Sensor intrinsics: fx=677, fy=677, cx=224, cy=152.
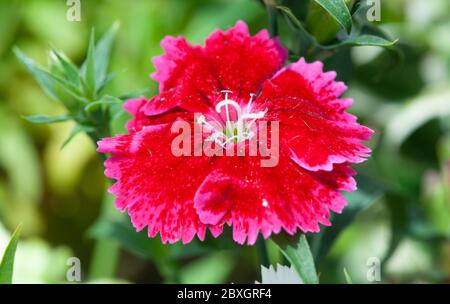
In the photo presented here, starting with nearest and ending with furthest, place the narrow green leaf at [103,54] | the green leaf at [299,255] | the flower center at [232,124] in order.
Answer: the green leaf at [299,255] → the flower center at [232,124] → the narrow green leaf at [103,54]

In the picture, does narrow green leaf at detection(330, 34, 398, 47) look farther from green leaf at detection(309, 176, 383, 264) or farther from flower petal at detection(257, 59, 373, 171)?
green leaf at detection(309, 176, 383, 264)

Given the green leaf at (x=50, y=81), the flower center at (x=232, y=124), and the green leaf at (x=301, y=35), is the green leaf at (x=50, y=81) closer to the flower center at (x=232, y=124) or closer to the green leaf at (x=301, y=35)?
the flower center at (x=232, y=124)

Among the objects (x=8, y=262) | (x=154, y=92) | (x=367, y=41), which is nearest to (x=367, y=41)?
(x=367, y=41)

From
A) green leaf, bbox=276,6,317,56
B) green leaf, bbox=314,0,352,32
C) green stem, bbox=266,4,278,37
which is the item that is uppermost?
green stem, bbox=266,4,278,37

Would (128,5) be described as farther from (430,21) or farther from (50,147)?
(430,21)

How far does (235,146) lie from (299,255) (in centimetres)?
15

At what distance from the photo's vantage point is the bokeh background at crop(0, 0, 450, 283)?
141 centimetres

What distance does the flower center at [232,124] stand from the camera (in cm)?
79

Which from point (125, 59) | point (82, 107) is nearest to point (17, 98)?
point (125, 59)

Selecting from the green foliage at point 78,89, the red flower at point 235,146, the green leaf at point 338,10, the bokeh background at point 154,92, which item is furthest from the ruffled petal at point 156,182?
the bokeh background at point 154,92

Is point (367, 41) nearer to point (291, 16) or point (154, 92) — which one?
point (291, 16)

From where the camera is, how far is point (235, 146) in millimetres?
779

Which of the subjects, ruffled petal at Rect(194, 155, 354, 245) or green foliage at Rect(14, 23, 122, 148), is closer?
ruffled petal at Rect(194, 155, 354, 245)

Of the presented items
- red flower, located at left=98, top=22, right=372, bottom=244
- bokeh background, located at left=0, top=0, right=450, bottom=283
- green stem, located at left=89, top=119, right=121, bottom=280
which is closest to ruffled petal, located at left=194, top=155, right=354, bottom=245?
red flower, located at left=98, top=22, right=372, bottom=244
